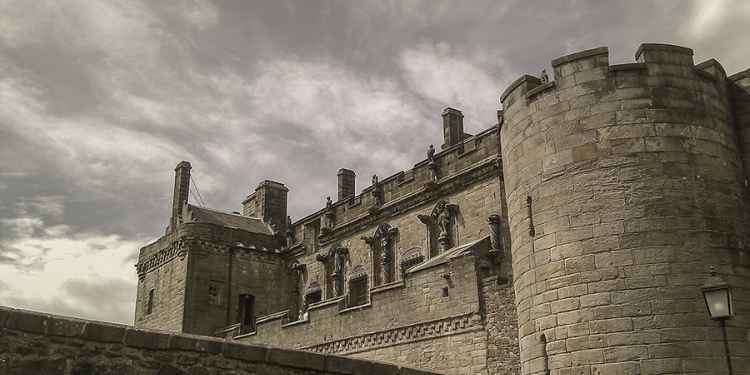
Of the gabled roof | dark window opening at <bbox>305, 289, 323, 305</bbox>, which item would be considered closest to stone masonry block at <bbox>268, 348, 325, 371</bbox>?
dark window opening at <bbox>305, 289, 323, 305</bbox>

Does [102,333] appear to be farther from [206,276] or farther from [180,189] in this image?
[180,189]

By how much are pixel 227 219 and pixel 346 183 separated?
18.9ft

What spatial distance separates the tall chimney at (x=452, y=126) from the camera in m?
26.7

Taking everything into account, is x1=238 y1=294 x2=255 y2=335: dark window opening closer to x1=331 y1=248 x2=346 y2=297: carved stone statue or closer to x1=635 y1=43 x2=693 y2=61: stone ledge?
x1=331 y1=248 x2=346 y2=297: carved stone statue

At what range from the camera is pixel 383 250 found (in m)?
25.9

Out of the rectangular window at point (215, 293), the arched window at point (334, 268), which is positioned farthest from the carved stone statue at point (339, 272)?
the rectangular window at point (215, 293)

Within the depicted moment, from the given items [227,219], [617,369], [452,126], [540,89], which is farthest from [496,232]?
[227,219]

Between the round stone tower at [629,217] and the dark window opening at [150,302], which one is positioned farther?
the dark window opening at [150,302]

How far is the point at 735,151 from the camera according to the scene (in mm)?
12281

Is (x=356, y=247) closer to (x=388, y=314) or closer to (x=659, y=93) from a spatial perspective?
(x=388, y=314)

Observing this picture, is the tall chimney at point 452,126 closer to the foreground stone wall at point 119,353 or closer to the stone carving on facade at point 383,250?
the stone carving on facade at point 383,250

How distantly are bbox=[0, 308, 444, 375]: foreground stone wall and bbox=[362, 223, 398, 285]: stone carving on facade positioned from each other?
17.4m

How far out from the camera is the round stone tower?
10.7m

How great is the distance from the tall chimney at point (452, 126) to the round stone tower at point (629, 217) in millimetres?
13853
